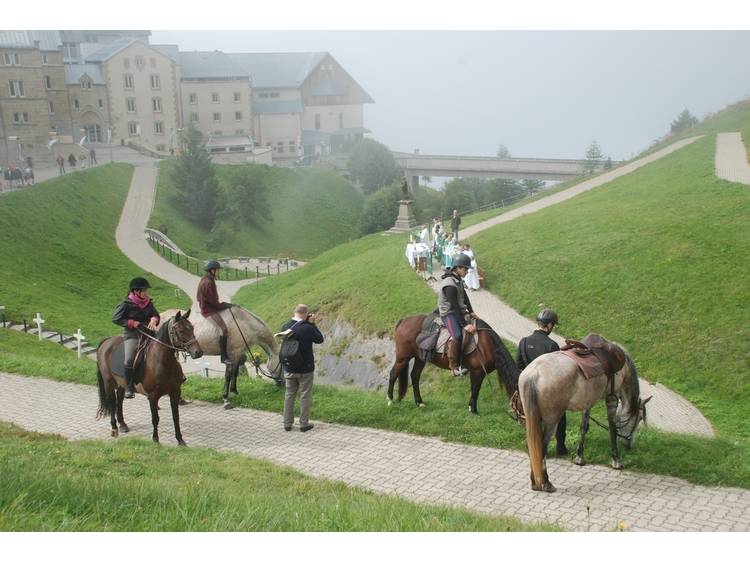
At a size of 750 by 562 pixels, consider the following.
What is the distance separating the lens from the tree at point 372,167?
89125 millimetres

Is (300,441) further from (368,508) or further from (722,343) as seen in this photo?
(722,343)

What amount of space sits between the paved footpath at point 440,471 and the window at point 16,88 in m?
63.3

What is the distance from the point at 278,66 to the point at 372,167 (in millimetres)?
30777

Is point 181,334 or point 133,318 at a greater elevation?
point 133,318

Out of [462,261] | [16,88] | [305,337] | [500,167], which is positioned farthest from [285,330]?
[16,88]

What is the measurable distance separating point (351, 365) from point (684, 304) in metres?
9.67

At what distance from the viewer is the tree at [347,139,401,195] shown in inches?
3509

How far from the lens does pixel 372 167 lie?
89.4m

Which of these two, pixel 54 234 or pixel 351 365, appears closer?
pixel 351 365

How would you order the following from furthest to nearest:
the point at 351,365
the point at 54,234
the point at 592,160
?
the point at 592,160 < the point at 54,234 < the point at 351,365

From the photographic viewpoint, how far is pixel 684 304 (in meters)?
20.9

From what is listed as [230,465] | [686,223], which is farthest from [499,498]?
[686,223]

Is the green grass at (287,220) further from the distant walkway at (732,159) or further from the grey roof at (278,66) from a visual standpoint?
the distant walkway at (732,159)

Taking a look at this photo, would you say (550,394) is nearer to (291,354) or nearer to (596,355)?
(596,355)
